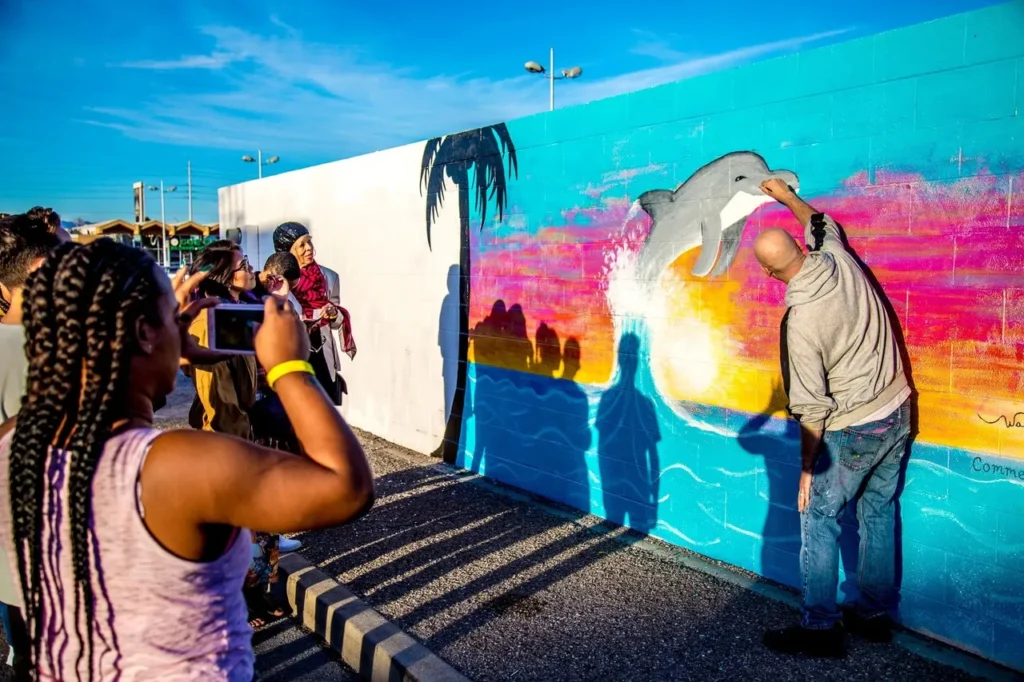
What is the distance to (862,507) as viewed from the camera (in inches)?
146

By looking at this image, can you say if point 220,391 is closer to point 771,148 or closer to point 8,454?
point 8,454

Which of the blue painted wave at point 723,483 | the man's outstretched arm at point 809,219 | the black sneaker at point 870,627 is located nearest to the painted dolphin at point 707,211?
the man's outstretched arm at point 809,219

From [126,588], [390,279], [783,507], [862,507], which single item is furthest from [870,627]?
[390,279]

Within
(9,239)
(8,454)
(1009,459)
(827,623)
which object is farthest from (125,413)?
(1009,459)

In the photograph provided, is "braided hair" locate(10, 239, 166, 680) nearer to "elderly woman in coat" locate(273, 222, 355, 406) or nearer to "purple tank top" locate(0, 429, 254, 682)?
"purple tank top" locate(0, 429, 254, 682)

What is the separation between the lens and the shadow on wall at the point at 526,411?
18.7ft

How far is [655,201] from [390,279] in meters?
3.58

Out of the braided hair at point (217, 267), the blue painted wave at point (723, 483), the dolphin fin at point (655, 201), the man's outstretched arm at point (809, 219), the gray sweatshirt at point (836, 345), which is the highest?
the dolphin fin at point (655, 201)

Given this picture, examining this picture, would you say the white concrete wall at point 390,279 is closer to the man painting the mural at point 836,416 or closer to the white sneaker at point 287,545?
the white sneaker at point 287,545

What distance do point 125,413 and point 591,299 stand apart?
4166mm

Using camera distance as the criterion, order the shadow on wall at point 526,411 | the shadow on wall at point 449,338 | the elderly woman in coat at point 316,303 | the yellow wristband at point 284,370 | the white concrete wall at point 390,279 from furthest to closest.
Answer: the white concrete wall at point 390,279 → the shadow on wall at point 449,338 → the shadow on wall at point 526,411 → the elderly woman in coat at point 316,303 → the yellow wristband at point 284,370

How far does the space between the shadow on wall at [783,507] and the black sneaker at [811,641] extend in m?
0.47

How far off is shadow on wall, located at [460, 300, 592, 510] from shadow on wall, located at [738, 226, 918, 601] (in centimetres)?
148

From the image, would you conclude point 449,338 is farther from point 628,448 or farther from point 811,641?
point 811,641
